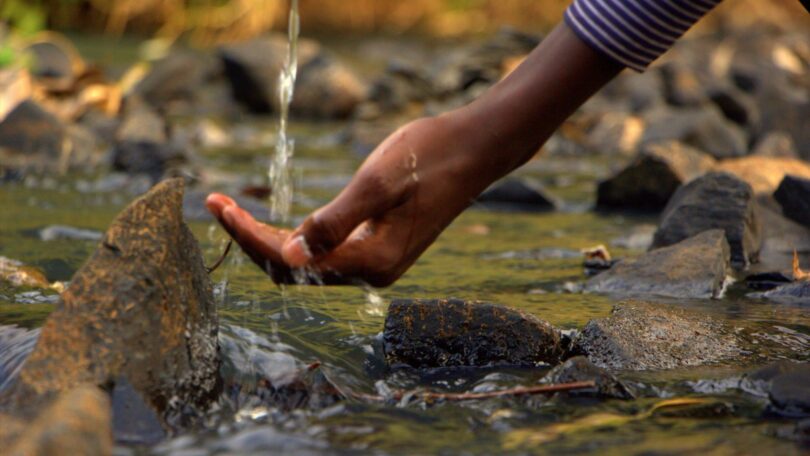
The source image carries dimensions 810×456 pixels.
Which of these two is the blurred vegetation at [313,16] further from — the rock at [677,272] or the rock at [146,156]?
the rock at [677,272]

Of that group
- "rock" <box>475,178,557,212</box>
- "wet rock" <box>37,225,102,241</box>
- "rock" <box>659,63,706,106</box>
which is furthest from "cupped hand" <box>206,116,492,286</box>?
"rock" <box>659,63,706,106</box>

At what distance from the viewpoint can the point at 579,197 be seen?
4.97m

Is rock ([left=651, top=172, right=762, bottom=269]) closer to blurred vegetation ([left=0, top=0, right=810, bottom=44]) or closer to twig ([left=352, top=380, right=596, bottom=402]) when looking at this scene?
twig ([left=352, top=380, right=596, bottom=402])

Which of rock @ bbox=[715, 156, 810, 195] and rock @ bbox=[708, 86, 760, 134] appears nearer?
rock @ bbox=[715, 156, 810, 195]

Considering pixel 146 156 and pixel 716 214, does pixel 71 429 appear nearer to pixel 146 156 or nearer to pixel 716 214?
pixel 716 214

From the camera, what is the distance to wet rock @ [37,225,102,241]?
3.71 meters

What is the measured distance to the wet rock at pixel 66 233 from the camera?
12.2ft

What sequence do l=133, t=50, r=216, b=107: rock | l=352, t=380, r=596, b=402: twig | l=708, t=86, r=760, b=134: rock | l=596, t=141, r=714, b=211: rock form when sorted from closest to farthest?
l=352, t=380, r=596, b=402: twig, l=596, t=141, r=714, b=211: rock, l=708, t=86, r=760, b=134: rock, l=133, t=50, r=216, b=107: rock

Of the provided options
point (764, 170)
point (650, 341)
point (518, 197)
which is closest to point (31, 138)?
point (518, 197)

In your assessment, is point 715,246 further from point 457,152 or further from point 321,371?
point 321,371

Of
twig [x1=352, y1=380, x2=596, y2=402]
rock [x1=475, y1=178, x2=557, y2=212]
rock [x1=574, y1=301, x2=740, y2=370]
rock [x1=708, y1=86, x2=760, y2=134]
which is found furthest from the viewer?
rock [x1=708, y1=86, x2=760, y2=134]

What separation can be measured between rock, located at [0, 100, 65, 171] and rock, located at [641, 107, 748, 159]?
118 inches

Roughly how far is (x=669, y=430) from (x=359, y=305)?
1.12 metres

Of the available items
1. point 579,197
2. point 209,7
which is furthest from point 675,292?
point 209,7
